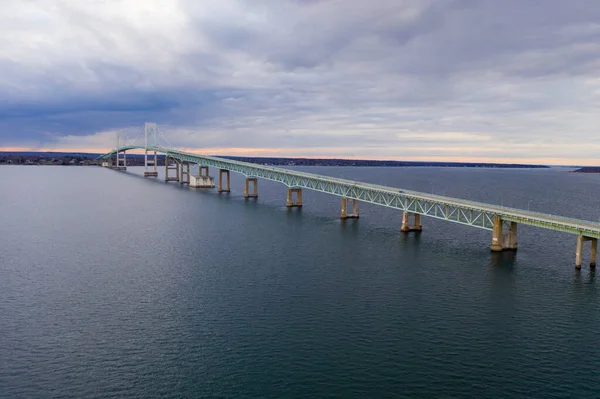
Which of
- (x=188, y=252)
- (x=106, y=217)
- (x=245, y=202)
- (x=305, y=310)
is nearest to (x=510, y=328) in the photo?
(x=305, y=310)

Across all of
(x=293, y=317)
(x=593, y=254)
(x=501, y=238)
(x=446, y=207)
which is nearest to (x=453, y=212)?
(x=446, y=207)

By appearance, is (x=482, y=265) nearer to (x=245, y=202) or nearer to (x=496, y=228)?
(x=496, y=228)

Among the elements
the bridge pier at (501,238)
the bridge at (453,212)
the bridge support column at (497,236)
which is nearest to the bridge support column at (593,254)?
the bridge at (453,212)

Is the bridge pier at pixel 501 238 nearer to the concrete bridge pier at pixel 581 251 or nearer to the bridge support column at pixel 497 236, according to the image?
the bridge support column at pixel 497 236

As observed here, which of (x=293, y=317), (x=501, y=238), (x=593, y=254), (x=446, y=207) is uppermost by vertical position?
(x=446, y=207)

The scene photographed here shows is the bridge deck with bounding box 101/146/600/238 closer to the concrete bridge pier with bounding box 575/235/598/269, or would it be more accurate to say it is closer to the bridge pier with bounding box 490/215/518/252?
the concrete bridge pier with bounding box 575/235/598/269

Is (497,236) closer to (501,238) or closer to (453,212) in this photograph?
(501,238)

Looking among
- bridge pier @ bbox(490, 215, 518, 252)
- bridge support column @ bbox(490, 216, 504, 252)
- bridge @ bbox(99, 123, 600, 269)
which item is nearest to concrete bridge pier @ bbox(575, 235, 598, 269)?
bridge @ bbox(99, 123, 600, 269)
